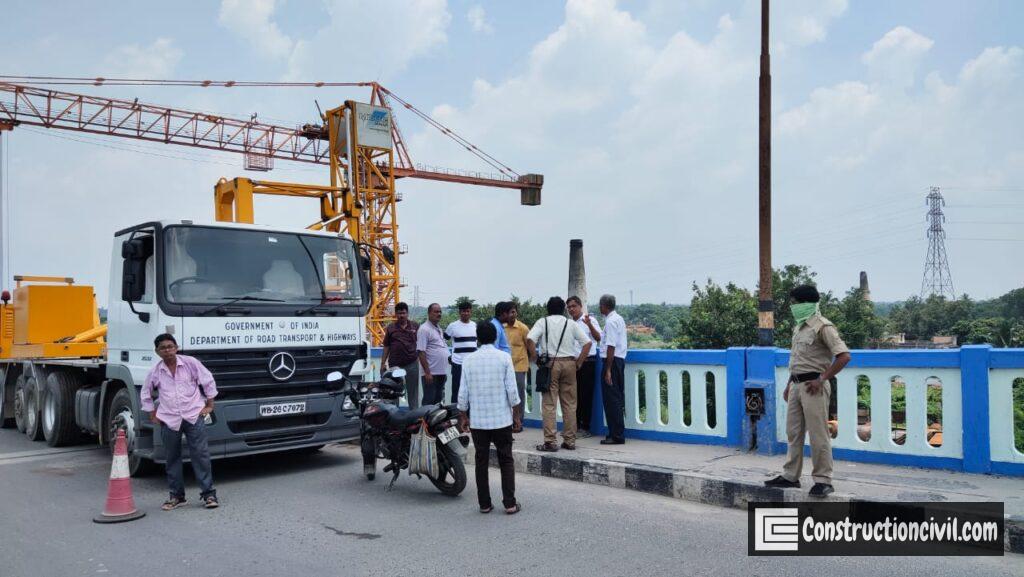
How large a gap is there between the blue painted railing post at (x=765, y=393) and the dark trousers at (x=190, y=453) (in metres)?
4.97

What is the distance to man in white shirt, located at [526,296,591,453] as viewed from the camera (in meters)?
7.59

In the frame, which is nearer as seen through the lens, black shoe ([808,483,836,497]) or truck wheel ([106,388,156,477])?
black shoe ([808,483,836,497])

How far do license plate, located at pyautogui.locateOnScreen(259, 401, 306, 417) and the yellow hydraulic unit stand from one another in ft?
15.2

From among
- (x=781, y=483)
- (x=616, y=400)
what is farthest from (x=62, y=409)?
(x=781, y=483)

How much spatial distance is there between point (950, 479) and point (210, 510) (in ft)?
19.7

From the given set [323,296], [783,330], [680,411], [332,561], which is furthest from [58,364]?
[783,330]

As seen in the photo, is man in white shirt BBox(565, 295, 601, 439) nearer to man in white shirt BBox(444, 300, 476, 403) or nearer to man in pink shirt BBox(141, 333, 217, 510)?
man in white shirt BBox(444, 300, 476, 403)

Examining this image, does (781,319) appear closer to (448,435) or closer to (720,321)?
(720,321)

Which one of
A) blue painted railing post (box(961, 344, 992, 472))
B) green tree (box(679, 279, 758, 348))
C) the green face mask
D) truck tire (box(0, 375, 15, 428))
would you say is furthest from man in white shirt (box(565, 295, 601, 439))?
green tree (box(679, 279, 758, 348))

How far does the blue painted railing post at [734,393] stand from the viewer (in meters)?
7.39

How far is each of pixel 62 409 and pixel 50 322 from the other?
2072mm

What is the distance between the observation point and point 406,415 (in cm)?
672

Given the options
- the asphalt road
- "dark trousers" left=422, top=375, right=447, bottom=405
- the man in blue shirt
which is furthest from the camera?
"dark trousers" left=422, top=375, right=447, bottom=405

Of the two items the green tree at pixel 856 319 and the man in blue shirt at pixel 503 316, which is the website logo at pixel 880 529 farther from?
the green tree at pixel 856 319
